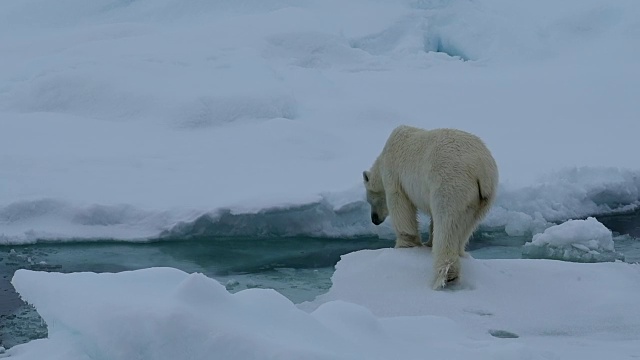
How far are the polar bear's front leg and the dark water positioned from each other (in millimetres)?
524

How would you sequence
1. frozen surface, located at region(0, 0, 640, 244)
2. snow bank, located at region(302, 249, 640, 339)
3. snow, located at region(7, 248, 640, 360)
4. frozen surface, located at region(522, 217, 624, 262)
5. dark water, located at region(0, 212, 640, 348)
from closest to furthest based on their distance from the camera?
snow, located at region(7, 248, 640, 360)
snow bank, located at region(302, 249, 640, 339)
dark water, located at region(0, 212, 640, 348)
frozen surface, located at region(522, 217, 624, 262)
frozen surface, located at region(0, 0, 640, 244)

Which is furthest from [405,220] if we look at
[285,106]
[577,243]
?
[285,106]

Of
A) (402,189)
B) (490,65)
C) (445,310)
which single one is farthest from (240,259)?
(490,65)

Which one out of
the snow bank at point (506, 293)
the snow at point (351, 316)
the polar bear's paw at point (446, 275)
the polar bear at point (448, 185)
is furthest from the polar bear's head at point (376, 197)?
the polar bear's paw at point (446, 275)

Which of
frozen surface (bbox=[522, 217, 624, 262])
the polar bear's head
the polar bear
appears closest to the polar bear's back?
the polar bear

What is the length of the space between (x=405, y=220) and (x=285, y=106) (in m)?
4.26

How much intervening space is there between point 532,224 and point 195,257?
2.60 meters

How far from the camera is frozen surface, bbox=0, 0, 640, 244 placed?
273 inches

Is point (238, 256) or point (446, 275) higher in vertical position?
point (446, 275)

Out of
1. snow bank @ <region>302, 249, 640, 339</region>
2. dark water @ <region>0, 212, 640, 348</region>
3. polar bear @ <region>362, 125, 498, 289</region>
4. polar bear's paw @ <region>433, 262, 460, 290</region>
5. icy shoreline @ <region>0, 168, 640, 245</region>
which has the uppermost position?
polar bear @ <region>362, 125, 498, 289</region>

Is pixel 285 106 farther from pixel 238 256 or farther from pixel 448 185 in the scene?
pixel 448 185

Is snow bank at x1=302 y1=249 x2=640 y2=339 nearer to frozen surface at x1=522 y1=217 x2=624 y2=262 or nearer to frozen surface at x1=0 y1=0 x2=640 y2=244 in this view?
frozen surface at x1=522 y1=217 x2=624 y2=262

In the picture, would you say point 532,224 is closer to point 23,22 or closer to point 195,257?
point 195,257

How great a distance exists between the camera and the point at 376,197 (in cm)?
621
